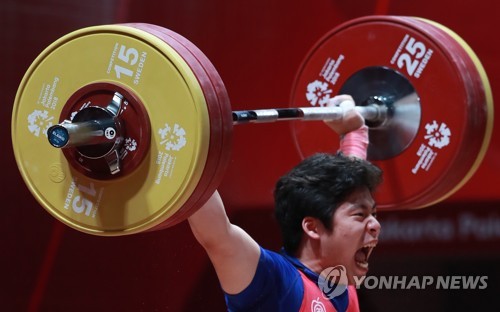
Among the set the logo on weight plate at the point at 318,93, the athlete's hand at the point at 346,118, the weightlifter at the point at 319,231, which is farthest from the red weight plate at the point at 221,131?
the logo on weight plate at the point at 318,93

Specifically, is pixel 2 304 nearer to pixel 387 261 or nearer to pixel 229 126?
pixel 387 261

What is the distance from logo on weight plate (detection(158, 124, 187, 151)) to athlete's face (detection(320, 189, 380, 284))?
Answer: 26.5 inches

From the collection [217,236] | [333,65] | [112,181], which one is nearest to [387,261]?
[333,65]

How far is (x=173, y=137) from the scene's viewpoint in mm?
2250

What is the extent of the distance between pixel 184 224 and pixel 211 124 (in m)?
1.74

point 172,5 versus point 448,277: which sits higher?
point 172,5

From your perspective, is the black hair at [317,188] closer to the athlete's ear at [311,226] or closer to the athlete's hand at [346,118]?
the athlete's ear at [311,226]

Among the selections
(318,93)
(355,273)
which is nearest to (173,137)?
(355,273)

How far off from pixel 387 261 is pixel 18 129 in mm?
1735

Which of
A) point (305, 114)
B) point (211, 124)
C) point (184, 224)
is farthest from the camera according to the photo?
point (184, 224)

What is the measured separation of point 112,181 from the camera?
7.59 feet

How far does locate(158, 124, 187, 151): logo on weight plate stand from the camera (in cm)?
224

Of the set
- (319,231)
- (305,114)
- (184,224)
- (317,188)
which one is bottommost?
(184,224)

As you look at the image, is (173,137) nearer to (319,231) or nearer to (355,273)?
(319,231)
